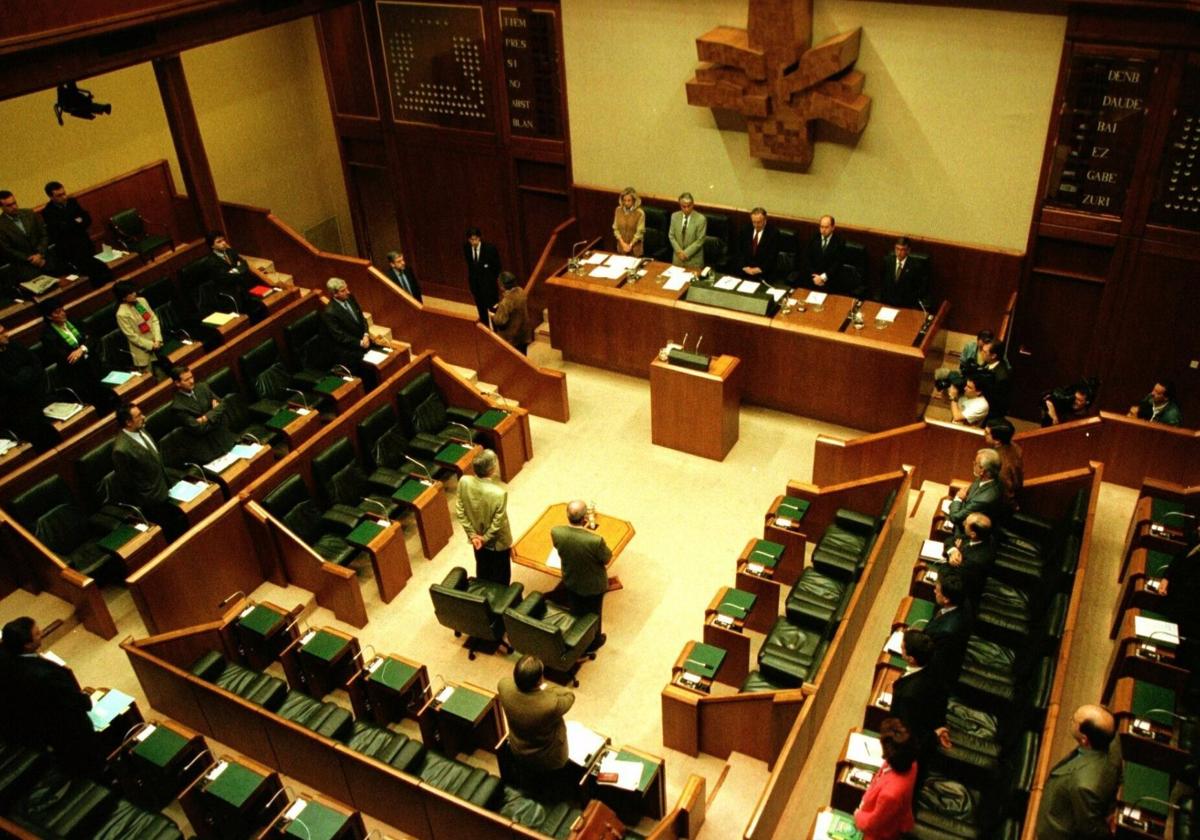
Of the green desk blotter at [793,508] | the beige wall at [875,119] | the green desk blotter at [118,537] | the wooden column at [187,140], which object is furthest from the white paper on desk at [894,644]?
the wooden column at [187,140]

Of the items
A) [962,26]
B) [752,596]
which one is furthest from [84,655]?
[962,26]

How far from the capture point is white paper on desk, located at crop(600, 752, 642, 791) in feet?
16.9

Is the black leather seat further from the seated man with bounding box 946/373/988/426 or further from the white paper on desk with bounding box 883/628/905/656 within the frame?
the seated man with bounding box 946/373/988/426

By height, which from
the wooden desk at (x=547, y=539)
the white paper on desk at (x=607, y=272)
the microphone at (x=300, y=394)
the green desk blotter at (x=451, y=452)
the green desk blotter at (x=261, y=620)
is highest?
the white paper on desk at (x=607, y=272)

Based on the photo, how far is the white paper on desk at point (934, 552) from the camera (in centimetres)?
625

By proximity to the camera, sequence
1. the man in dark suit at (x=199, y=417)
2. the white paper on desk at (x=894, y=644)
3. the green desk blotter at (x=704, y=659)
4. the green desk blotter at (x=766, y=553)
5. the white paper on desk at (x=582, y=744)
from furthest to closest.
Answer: the man in dark suit at (x=199, y=417) → the green desk blotter at (x=766, y=553) → the green desk blotter at (x=704, y=659) → the white paper on desk at (x=894, y=644) → the white paper on desk at (x=582, y=744)

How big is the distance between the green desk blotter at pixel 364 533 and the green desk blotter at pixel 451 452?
825mm

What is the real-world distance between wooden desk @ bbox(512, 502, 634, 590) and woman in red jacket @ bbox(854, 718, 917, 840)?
100 inches

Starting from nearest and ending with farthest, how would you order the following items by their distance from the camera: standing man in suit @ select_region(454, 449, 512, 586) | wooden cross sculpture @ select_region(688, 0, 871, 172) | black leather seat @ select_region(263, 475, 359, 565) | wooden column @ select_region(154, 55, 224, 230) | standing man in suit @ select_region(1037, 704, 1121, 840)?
1. standing man in suit @ select_region(1037, 704, 1121, 840)
2. standing man in suit @ select_region(454, 449, 512, 586)
3. black leather seat @ select_region(263, 475, 359, 565)
4. wooden cross sculpture @ select_region(688, 0, 871, 172)
5. wooden column @ select_region(154, 55, 224, 230)

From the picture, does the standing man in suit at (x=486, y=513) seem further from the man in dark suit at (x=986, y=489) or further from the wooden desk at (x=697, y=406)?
the man in dark suit at (x=986, y=489)

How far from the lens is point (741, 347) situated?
858 centimetres

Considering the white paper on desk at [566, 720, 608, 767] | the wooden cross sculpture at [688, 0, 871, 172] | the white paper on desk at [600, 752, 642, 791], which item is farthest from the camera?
the wooden cross sculpture at [688, 0, 871, 172]

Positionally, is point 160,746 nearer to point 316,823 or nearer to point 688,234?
point 316,823

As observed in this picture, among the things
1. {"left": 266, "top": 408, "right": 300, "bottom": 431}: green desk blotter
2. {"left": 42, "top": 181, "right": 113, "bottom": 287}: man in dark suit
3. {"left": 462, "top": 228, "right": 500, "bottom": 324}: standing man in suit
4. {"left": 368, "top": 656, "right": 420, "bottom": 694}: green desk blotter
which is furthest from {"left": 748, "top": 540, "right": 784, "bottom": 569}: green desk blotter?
{"left": 42, "top": 181, "right": 113, "bottom": 287}: man in dark suit
